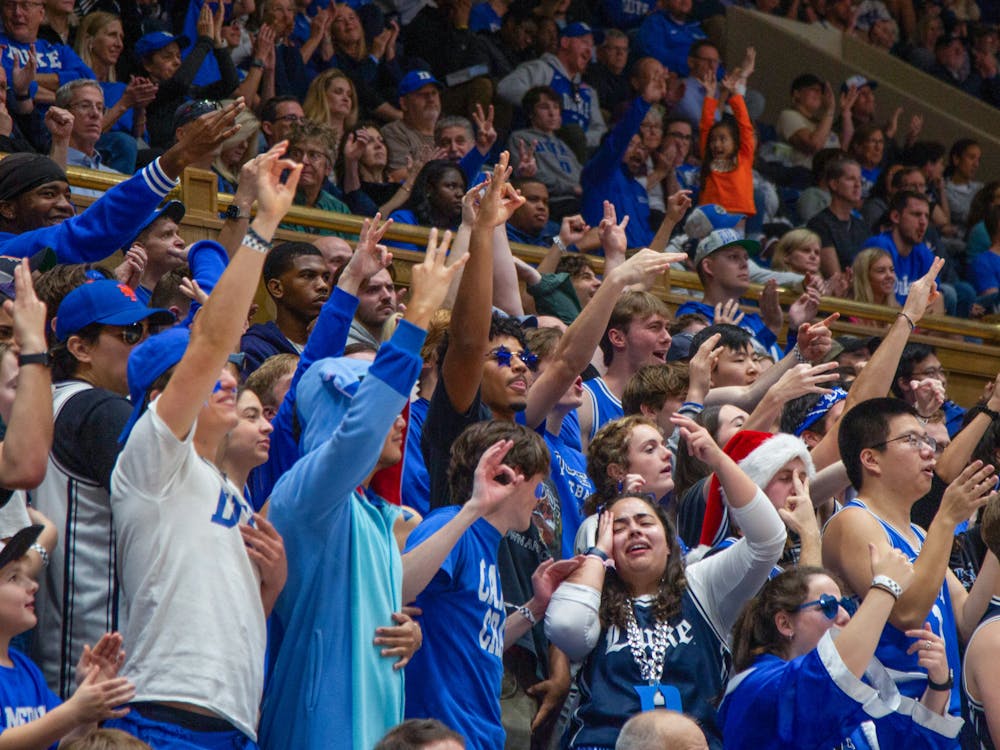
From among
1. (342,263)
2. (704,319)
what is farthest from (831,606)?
(704,319)

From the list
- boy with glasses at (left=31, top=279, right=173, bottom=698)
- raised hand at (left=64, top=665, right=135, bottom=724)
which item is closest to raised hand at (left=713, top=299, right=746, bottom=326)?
boy with glasses at (left=31, top=279, right=173, bottom=698)

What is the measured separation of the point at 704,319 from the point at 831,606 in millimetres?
3598

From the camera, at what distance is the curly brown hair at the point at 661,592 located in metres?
4.27

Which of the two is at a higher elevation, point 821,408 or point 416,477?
point 416,477

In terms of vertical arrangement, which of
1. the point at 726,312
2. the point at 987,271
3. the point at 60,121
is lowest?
the point at 987,271

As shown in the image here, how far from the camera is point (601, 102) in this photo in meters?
11.6

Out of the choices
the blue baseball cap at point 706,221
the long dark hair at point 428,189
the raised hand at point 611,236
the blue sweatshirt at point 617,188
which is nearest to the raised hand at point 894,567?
the raised hand at point 611,236

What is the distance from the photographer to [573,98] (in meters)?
11.0

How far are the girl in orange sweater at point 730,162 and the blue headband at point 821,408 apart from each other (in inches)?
139

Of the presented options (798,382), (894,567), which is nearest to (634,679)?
(894,567)

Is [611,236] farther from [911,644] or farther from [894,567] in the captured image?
[894,567]

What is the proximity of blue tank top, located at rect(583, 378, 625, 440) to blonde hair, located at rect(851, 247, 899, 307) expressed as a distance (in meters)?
3.49

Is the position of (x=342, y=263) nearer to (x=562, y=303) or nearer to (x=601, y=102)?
(x=562, y=303)

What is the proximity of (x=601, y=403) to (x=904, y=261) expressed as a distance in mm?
4468
